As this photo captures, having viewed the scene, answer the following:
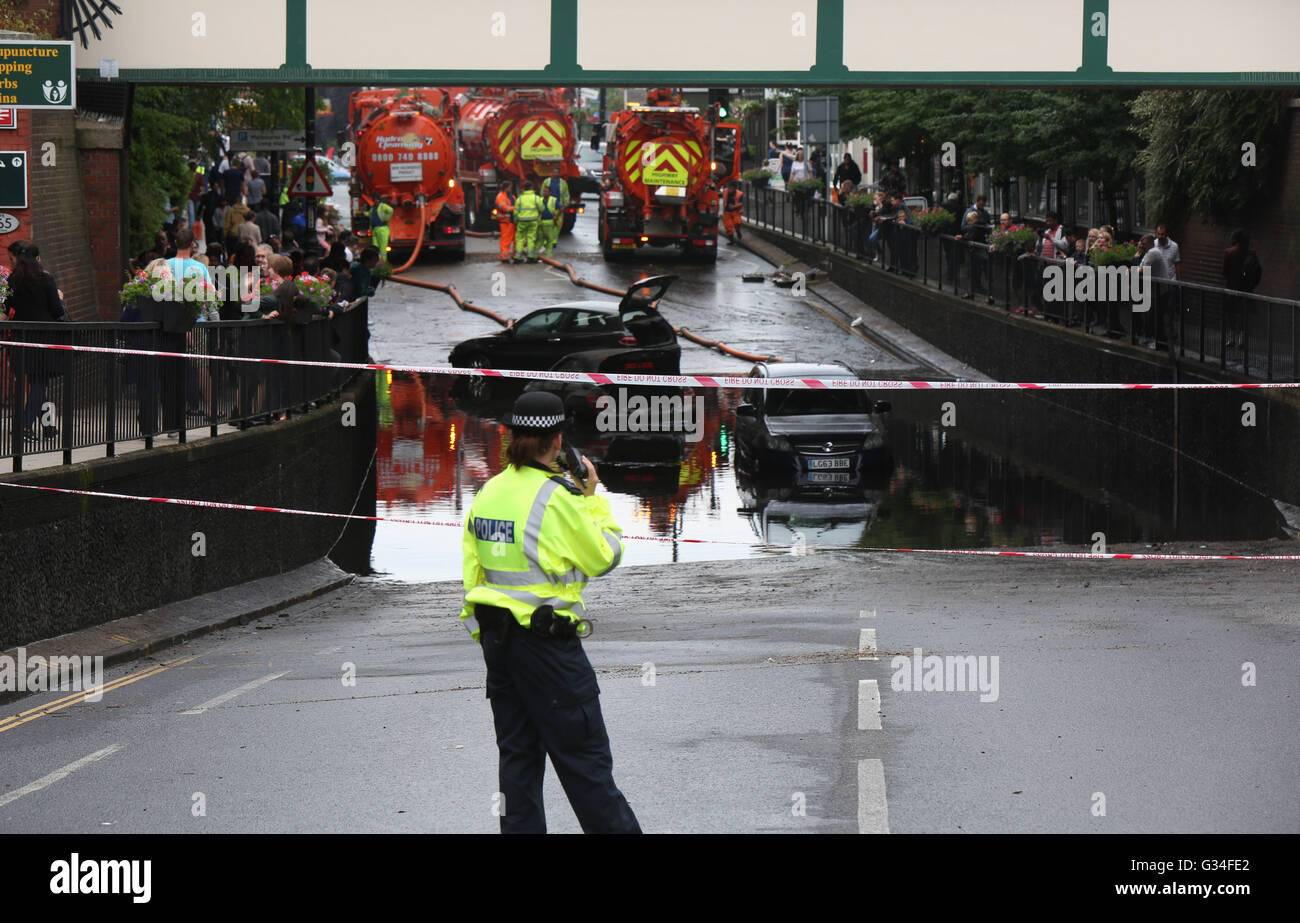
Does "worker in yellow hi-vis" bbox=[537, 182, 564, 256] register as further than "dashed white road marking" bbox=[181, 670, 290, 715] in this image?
Yes

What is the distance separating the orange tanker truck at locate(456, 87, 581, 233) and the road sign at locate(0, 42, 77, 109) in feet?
100

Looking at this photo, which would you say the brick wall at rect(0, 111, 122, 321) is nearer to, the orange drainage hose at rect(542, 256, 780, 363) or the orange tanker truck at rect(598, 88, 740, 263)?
the orange drainage hose at rect(542, 256, 780, 363)

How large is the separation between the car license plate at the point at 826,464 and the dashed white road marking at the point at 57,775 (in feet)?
41.6

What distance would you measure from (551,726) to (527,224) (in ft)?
A: 117

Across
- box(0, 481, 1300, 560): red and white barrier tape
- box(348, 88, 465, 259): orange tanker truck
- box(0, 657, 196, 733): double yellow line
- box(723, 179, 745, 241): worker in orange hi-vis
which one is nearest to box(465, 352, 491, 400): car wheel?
box(0, 481, 1300, 560): red and white barrier tape

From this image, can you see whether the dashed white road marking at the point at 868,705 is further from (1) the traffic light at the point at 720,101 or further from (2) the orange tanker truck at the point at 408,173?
(1) the traffic light at the point at 720,101

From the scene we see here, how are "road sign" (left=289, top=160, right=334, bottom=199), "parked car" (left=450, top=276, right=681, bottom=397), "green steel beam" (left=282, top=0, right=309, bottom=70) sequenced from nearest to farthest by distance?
1. "green steel beam" (left=282, top=0, right=309, bottom=70)
2. "parked car" (left=450, top=276, right=681, bottom=397)
3. "road sign" (left=289, top=160, right=334, bottom=199)

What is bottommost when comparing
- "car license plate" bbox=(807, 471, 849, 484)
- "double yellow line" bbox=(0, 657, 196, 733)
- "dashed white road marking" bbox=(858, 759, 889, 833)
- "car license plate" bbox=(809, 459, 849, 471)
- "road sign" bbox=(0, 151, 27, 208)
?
"car license plate" bbox=(807, 471, 849, 484)

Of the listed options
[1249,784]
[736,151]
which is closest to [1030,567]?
[1249,784]

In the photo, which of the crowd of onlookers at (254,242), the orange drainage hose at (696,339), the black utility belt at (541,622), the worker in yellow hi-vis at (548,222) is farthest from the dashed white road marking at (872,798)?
the worker in yellow hi-vis at (548,222)

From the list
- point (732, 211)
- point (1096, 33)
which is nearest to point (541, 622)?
point (1096, 33)

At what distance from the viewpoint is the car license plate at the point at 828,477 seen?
20.7m

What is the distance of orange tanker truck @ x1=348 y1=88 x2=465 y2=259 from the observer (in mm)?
40250

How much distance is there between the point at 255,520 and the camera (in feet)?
49.9
